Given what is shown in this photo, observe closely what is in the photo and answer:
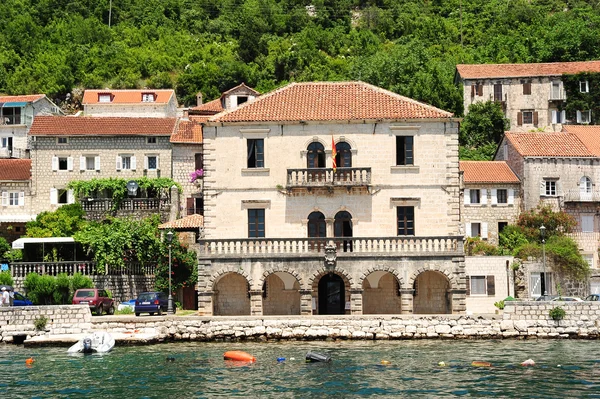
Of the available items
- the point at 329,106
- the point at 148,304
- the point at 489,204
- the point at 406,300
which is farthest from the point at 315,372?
the point at 489,204

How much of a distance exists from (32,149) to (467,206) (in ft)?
87.1

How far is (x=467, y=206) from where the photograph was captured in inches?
2415

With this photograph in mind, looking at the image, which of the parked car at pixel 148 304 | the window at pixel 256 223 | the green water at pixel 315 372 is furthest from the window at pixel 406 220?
the parked car at pixel 148 304

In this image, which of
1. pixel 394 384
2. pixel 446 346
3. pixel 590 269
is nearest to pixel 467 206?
pixel 590 269

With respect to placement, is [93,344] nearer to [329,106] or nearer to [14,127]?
[329,106]

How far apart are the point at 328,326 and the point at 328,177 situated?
7.99m

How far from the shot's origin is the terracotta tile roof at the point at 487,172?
6106cm

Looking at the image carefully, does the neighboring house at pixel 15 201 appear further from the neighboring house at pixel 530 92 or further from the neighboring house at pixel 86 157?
the neighboring house at pixel 530 92

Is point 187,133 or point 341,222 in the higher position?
point 187,133

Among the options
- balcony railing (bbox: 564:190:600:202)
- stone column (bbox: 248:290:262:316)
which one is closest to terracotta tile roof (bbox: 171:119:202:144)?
stone column (bbox: 248:290:262:316)

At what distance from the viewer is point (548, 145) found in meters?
61.5

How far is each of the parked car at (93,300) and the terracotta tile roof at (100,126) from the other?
53.9 ft

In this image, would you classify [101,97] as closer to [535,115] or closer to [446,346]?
[535,115]

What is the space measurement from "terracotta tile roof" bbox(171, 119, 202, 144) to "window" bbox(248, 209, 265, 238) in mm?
14990
